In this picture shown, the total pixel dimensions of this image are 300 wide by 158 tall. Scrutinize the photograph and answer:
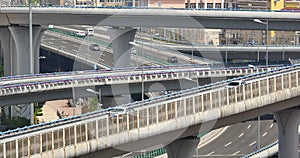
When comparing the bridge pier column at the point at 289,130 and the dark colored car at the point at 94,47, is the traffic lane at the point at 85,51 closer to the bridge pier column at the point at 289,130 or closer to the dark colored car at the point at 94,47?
the dark colored car at the point at 94,47

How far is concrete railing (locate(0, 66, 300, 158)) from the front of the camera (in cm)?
4488

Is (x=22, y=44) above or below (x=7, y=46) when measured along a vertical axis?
above

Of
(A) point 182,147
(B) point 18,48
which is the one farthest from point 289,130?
(B) point 18,48

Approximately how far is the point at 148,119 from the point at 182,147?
6265 mm

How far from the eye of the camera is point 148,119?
53344mm

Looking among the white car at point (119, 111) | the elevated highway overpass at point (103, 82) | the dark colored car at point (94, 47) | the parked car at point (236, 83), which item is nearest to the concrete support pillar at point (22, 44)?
the elevated highway overpass at point (103, 82)

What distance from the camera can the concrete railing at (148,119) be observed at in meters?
44.9

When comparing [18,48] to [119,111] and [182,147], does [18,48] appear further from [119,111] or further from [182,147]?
[119,111]

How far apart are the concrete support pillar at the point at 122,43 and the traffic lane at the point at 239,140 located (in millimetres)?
22023

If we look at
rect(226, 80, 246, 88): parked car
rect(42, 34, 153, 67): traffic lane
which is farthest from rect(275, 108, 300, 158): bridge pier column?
rect(42, 34, 153, 67): traffic lane

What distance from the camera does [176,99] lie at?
184 ft

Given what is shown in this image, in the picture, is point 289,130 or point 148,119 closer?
point 148,119

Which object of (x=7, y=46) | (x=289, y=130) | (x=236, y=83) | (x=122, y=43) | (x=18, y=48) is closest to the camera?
(x=236, y=83)

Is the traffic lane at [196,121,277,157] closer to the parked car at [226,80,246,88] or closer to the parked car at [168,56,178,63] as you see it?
the parked car at [226,80,246,88]
